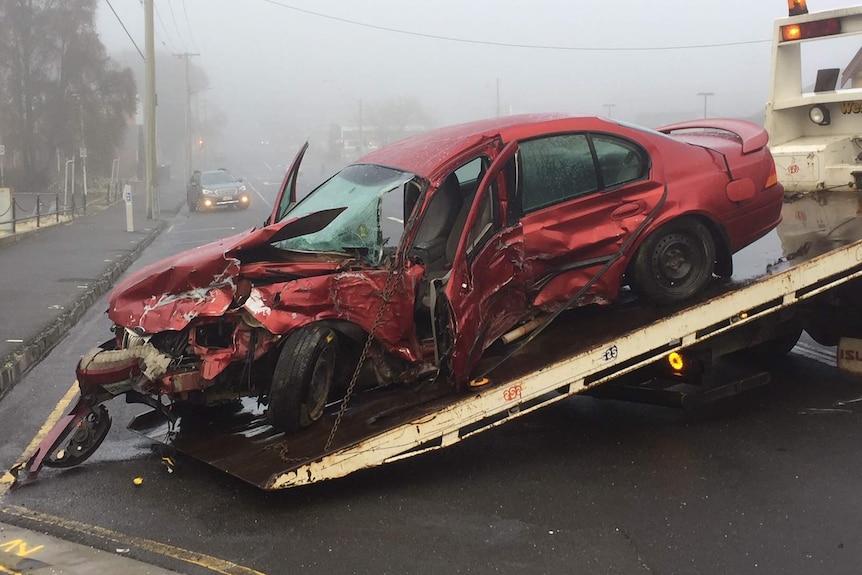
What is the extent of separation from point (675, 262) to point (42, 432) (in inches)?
187

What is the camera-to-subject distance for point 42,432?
5.96 meters

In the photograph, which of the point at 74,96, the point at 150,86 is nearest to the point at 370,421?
the point at 150,86

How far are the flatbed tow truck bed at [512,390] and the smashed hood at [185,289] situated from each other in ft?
2.86

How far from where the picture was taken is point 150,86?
26969 mm

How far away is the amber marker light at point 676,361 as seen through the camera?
574cm

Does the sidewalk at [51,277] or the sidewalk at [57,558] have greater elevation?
the sidewalk at [51,277]

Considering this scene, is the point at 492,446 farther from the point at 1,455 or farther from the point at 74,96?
the point at 74,96

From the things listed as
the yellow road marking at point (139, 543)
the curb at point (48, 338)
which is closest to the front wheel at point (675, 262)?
the yellow road marking at point (139, 543)

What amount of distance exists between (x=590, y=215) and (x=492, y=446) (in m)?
1.70

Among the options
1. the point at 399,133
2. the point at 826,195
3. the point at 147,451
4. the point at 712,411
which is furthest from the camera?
the point at 399,133

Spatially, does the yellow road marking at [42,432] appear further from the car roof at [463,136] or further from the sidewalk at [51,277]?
the car roof at [463,136]

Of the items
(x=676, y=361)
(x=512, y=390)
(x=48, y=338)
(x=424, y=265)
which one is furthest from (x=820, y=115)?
(x=48, y=338)

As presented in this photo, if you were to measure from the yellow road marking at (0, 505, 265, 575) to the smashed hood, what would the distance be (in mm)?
1118

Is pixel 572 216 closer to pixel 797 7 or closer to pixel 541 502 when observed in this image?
pixel 541 502
